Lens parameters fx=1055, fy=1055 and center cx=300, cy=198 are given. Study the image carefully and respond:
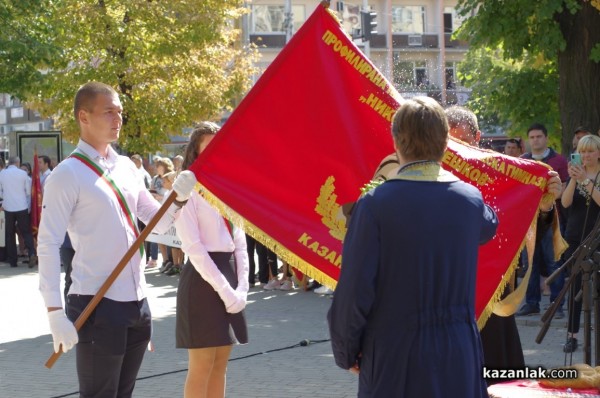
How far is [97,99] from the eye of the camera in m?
5.32

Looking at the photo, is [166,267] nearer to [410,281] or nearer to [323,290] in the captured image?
[323,290]

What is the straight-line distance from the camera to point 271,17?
60844 millimetres

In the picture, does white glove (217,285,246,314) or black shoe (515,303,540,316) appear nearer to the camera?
white glove (217,285,246,314)

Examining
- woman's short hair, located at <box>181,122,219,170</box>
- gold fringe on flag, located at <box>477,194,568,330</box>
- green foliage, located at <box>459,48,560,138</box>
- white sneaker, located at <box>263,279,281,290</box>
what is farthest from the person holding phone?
green foliage, located at <box>459,48,560,138</box>

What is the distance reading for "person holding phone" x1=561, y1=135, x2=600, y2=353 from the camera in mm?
9477

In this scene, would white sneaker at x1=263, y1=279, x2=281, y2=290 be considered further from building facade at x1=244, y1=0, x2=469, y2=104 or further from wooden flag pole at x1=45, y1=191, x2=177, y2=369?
building facade at x1=244, y1=0, x2=469, y2=104

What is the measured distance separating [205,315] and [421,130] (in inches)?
101

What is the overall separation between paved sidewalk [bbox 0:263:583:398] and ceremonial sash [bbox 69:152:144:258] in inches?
134

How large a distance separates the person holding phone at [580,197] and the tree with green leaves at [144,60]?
19.9 meters

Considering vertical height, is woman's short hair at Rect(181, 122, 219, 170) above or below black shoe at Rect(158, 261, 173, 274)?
above

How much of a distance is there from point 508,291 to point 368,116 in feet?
4.38

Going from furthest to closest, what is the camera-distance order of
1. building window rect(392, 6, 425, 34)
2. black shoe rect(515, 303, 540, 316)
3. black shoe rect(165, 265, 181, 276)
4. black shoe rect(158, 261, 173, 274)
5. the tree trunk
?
building window rect(392, 6, 425, 34) → black shoe rect(158, 261, 173, 274) → black shoe rect(165, 265, 181, 276) → the tree trunk → black shoe rect(515, 303, 540, 316)

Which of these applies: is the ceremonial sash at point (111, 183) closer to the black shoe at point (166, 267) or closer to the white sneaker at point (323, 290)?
the white sneaker at point (323, 290)

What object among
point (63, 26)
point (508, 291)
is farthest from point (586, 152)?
point (63, 26)
